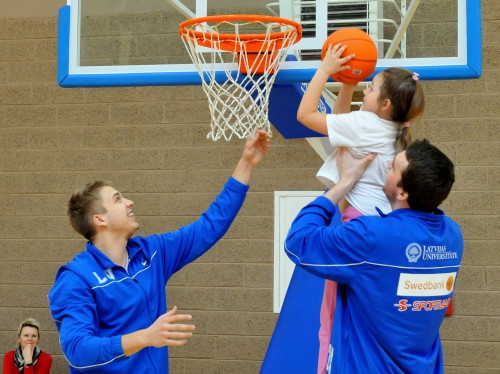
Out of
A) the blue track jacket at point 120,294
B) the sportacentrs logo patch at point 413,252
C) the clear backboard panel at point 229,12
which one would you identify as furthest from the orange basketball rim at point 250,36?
the sportacentrs logo patch at point 413,252

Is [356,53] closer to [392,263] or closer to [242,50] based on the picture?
[242,50]

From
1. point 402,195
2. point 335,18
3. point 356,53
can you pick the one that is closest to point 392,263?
point 402,195

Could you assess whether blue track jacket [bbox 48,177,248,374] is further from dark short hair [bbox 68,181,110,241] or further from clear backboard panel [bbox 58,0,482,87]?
clear backboard panel [bbox 58,0,482,87]

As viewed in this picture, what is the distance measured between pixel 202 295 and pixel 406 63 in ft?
13.1

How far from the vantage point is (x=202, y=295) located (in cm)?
Result: 698

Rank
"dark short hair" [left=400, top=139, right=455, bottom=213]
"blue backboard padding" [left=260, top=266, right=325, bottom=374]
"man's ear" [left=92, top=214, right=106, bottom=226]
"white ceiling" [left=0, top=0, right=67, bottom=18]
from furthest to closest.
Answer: "white ceiling" [left=0, top=0, right=67, bottom=18]
"blue backboard padding" [left=260, top=266, right=325, bottom=374]
"man's ear" [left=92, top=214, right=106, bottom=226]
"dark short hair" [left=400, top=139, right=455, bottom=213]

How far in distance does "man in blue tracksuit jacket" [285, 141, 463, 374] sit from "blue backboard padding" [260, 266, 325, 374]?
3.00ft

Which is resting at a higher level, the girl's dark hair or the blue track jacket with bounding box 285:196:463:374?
the girl's dark hair

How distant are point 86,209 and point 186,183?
147 inches

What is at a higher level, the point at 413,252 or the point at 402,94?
the point at 402,94

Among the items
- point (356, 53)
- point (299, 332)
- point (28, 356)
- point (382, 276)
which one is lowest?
point (28, 356)

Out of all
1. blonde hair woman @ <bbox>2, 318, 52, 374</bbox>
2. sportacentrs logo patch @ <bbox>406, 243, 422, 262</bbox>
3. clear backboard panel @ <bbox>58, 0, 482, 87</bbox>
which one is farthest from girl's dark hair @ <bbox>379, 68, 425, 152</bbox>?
blonde hair woman @ <bbox>2, 318, 52, 374</bbox>

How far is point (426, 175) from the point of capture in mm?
2490

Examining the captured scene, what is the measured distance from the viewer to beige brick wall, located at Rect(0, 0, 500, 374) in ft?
21.6
